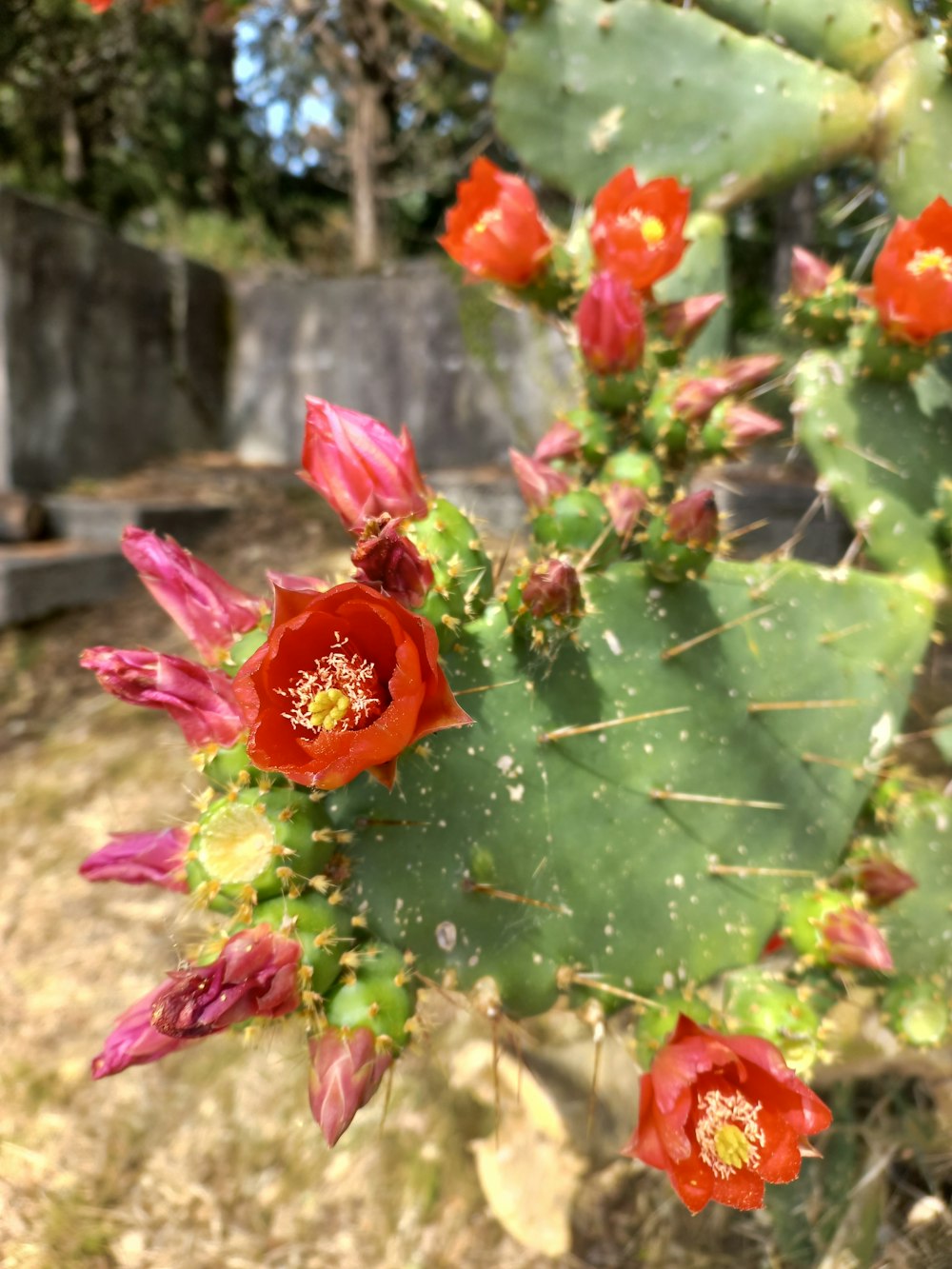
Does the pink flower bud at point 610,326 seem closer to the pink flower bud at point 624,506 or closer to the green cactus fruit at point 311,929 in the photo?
the pink flower bud at point 624,506

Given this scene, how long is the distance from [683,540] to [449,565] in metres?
0.27

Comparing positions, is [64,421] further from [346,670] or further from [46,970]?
[346,670]

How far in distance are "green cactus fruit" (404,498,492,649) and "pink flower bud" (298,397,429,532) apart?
2cm

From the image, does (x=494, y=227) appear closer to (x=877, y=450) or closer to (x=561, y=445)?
(x=561, y=445)

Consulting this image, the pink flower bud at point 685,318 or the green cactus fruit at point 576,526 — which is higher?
the pink flower bud at point 685,318

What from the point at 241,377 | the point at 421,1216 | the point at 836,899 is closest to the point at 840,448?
the point at 836,899

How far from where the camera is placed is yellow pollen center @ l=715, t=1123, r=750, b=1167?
0.65 m

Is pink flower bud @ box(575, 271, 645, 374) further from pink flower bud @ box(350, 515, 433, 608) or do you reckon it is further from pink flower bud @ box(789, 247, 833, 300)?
pink flower bud @ box(350, 515, 433, 608)

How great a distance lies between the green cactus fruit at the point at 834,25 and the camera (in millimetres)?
1286

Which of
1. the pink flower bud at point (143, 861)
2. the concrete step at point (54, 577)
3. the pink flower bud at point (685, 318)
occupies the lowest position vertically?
the concrete step at point (54, 577)

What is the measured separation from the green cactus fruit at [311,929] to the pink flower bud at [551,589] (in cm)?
31

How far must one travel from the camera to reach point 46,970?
5.59 ft

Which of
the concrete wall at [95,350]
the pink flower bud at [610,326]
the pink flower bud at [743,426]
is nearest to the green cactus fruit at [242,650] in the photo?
the pink flower bud at [610,326]

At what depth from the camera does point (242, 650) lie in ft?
2.36
